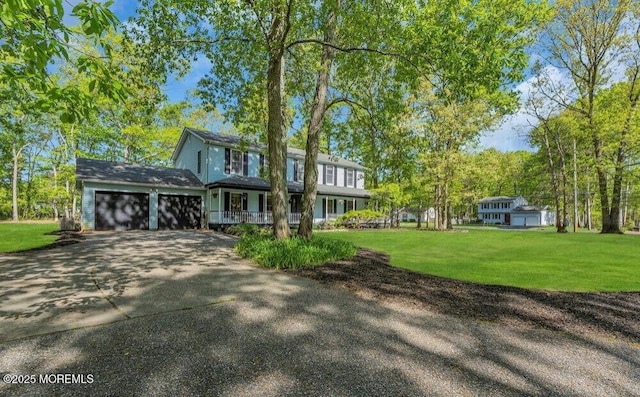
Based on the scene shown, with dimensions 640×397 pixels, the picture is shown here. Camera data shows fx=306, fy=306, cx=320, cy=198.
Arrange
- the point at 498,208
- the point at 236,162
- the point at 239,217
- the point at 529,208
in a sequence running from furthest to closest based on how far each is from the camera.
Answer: the point at 498,208 → the point at 529,208 → the point at 236,162 → the point at 239,217

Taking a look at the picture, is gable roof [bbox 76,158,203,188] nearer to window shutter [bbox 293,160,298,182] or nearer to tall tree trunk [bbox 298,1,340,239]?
window shutter [bbox 293,160,298,182]

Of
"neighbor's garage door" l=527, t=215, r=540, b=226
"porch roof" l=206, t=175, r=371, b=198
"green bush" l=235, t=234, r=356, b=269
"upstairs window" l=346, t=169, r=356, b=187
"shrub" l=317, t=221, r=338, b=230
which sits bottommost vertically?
"neighbor's garage door" l=527, t=215, r=540, b=226

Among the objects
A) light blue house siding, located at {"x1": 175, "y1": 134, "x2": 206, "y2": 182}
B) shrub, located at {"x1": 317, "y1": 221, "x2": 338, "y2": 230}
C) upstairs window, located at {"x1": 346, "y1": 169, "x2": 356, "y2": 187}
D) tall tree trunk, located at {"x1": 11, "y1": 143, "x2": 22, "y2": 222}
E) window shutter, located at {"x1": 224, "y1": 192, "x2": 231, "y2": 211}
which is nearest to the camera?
window shutter, located at {"x1": 224, "y1": 192, "x2": 231, "y2": 211}

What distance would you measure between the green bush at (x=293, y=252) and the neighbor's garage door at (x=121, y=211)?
41.4 feet

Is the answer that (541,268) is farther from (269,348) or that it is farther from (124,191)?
(124,191)

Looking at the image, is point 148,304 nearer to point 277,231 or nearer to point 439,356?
point 439,356

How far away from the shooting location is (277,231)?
9516mm

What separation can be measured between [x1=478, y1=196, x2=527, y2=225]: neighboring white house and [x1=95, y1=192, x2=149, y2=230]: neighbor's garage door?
57.7 m

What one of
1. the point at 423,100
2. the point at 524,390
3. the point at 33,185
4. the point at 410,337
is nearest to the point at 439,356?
the point at 410,337

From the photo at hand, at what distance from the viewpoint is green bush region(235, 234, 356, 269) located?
7.50 metres

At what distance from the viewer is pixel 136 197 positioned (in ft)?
61.4

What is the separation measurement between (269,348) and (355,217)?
22.9 meters

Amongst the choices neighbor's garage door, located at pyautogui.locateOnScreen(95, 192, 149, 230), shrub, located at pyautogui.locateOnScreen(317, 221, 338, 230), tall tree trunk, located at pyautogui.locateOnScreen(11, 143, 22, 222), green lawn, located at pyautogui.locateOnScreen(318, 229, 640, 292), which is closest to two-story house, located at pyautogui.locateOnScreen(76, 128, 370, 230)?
neighbor's garage door, located at pyautogui.locateOnScreen(95, 192, 149, 230)

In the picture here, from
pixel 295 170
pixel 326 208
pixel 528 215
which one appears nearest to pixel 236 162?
pixel 295 170
